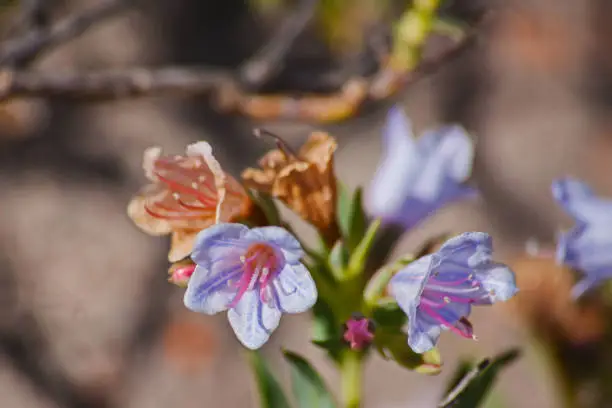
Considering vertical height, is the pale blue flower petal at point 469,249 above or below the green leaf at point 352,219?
above

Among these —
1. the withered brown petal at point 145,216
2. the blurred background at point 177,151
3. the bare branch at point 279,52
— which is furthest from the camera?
the blurred background at point 177,151

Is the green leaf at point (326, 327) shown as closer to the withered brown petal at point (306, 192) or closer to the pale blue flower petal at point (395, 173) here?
the withered brown petal at point (306, 192)

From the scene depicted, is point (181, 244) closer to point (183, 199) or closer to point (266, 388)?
point (183, 199)

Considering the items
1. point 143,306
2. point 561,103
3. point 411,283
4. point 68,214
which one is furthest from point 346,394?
point 561,103

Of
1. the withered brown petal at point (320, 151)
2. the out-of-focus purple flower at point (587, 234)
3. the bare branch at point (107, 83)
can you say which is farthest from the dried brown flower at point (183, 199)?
the out-of-focus purple flower at point (587, 234)

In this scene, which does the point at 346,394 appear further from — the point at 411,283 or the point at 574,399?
the point at 574,399
